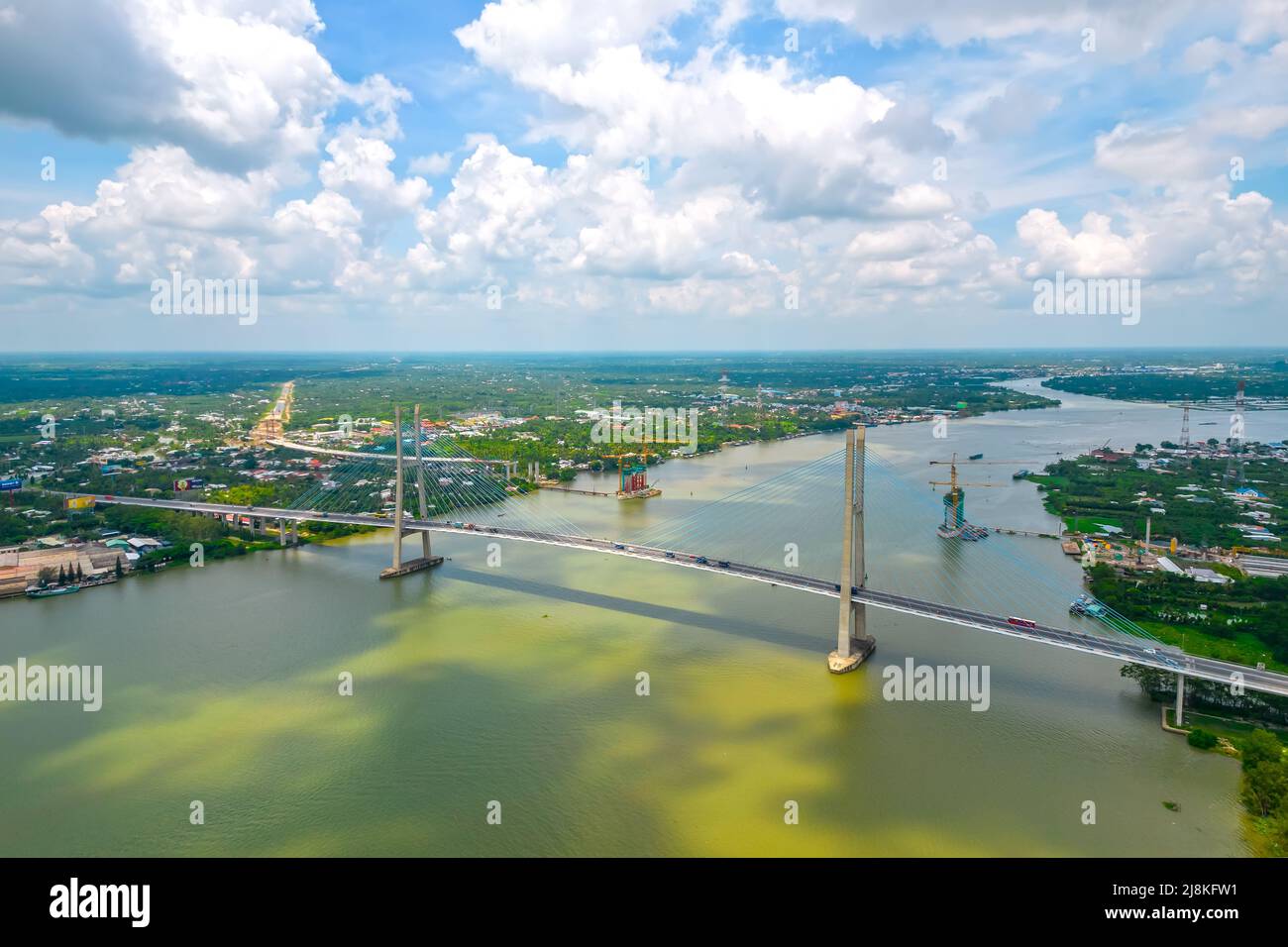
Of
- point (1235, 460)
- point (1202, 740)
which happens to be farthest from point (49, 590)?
point (1235, 460)

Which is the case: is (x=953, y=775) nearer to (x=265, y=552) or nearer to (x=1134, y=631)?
(x=1134, y=631)

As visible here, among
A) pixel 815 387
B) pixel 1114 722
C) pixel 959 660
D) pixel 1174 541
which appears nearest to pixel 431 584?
pixel 959 660

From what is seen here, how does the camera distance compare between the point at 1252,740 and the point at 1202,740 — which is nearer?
the point at 1252,740

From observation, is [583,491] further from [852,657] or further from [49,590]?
[852,657]

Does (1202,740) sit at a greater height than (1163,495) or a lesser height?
lesser

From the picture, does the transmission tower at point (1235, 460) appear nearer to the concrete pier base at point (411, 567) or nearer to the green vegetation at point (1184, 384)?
the green vegetation at point (1184, 384)
